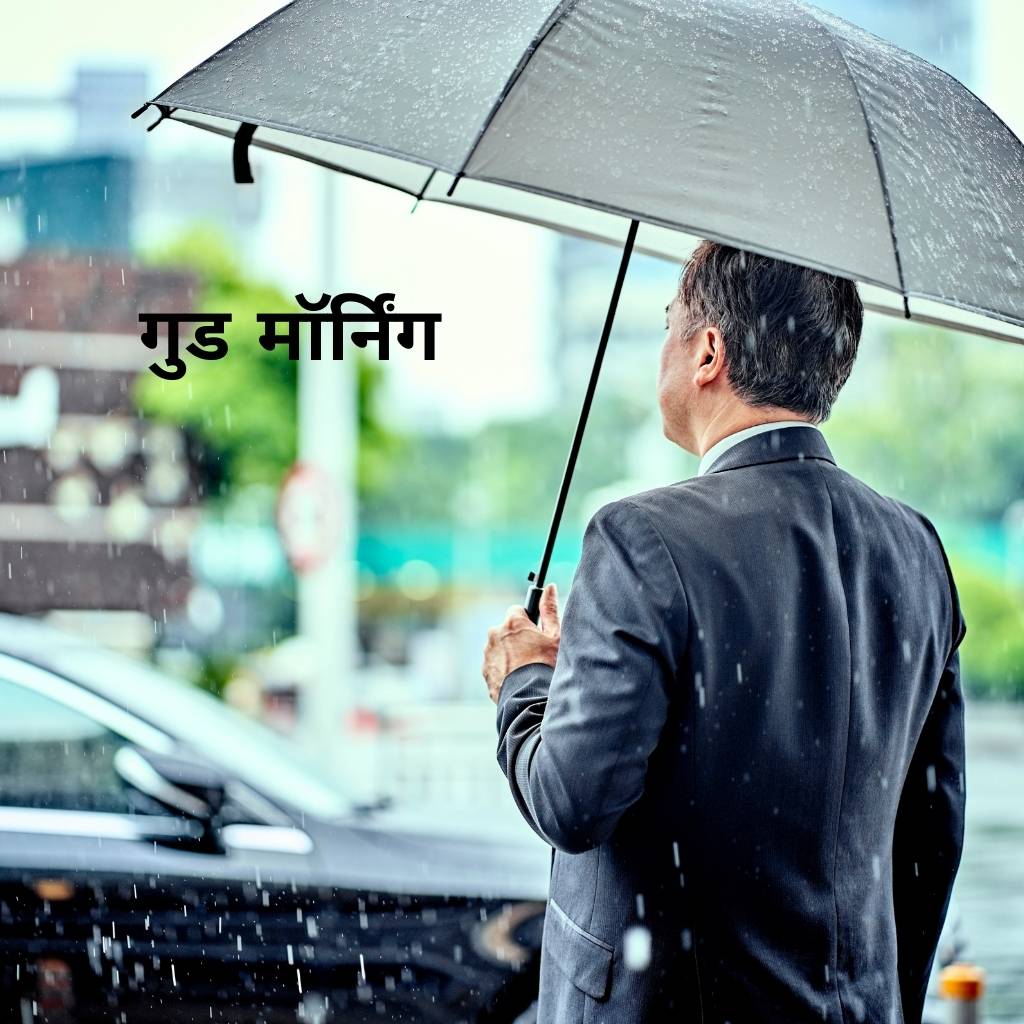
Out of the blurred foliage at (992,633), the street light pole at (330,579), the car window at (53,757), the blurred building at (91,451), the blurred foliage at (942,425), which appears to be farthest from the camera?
the blurred foliage at (942,425)

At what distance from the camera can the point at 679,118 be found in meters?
2.01

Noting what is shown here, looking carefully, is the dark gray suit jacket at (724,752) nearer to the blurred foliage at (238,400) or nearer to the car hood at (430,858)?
the car hood at (430,858)

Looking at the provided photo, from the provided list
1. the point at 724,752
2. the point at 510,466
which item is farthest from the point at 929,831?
the point at 510,466

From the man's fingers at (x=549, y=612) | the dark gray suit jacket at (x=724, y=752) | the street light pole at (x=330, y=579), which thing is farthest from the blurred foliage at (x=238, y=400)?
the dark gray suit jacket at (x=724, y=752)

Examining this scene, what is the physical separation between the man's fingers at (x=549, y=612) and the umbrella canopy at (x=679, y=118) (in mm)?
670

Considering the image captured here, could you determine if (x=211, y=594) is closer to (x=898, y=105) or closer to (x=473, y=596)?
(x=473, y=596)

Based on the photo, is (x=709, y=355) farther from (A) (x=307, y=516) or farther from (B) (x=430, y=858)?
(A) (x=307, y=516)

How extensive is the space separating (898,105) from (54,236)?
21920 millimetres

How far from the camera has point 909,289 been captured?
191 centimetres

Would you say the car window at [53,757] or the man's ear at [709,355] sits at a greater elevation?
the man's ear at [709,355]

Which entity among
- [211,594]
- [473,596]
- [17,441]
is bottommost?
[473,596]

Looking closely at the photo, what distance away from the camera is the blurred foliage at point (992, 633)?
2445 centimetres

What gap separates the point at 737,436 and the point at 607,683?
446mm

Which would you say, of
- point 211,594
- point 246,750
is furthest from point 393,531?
point 246,750
